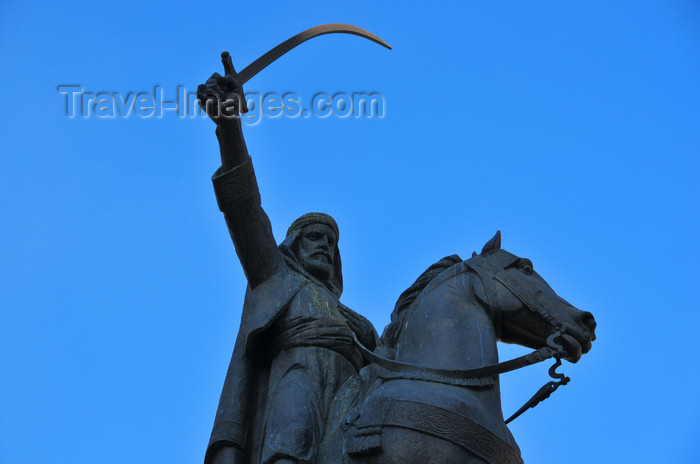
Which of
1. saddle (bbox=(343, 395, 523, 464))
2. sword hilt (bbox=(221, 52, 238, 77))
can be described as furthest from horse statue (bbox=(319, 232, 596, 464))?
sword hilt (bbox=(221, 52, 238, 77))

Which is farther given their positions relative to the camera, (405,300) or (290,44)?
(290,44)

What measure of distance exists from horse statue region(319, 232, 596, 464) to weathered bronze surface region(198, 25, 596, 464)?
0.04 ft

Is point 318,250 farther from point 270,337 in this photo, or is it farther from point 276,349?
point 276,349

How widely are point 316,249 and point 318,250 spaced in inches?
1.3

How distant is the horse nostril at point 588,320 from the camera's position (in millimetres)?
7988

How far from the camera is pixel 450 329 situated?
25.3 ft

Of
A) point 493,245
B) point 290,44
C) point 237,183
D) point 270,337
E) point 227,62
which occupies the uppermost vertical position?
point 290,44

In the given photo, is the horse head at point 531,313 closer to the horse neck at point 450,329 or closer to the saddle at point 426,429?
the horse neck at point 450,329

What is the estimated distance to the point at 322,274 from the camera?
10023 mm

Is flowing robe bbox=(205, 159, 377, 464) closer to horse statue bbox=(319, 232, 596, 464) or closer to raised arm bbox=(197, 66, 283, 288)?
raised arm bbox=(197, 66, 283, 288)

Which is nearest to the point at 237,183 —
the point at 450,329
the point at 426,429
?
the point at 450,329

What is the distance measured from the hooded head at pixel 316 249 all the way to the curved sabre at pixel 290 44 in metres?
1.65

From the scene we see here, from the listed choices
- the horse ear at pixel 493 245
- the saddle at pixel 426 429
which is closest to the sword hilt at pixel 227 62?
the horse ear at pixel 493 245

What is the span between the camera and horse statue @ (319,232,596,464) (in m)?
7.02
